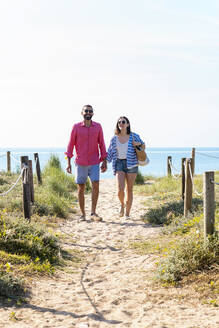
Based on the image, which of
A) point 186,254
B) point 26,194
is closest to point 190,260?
point 186,254

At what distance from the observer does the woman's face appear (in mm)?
Answer: 6809

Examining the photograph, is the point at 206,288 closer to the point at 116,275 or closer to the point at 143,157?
the point at 116,275

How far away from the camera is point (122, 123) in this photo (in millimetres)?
6801

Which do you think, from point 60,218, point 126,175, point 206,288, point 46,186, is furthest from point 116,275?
point 46,186

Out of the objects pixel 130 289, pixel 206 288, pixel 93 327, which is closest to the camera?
pixel 93 327

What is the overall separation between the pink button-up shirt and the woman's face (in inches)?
15.8

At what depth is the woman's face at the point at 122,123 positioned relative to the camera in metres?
6.81

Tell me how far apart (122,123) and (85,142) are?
2.53 feet

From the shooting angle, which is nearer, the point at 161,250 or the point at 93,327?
the point at 93,327

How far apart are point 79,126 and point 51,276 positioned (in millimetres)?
3302

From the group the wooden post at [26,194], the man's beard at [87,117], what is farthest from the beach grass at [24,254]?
the man's beard at [87,117]

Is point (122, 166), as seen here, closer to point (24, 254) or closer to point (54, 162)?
point (24, 254)

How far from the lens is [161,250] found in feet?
16.4

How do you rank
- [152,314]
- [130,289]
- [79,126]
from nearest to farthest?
[152,314] → [130,289] → [79,126]
